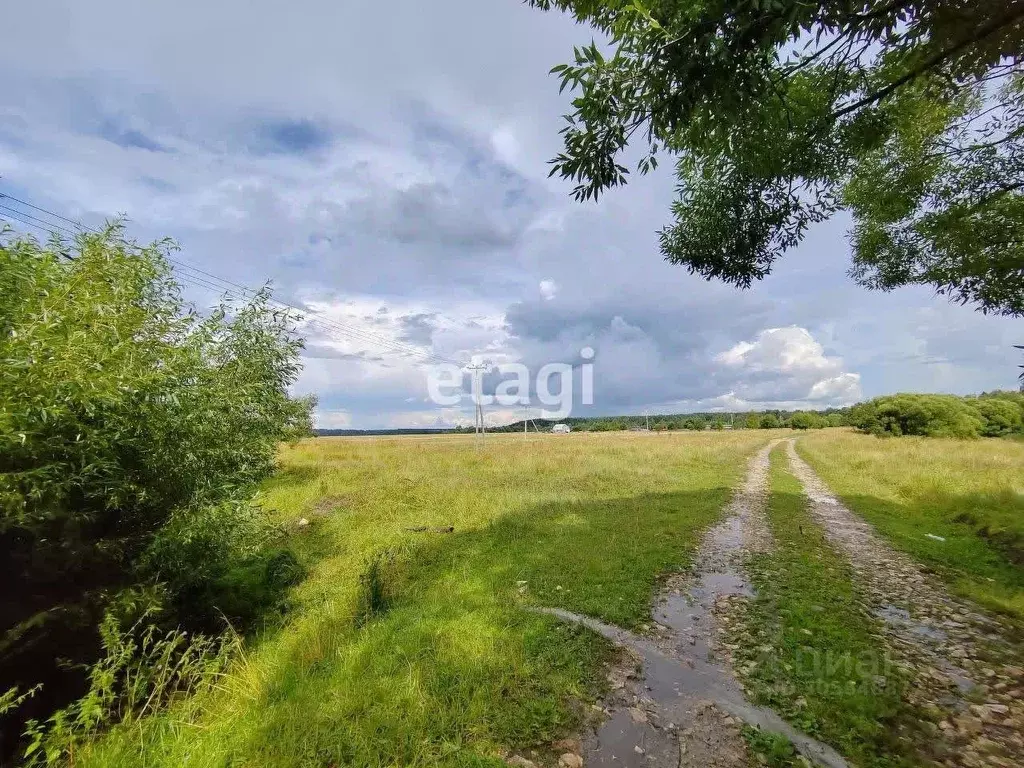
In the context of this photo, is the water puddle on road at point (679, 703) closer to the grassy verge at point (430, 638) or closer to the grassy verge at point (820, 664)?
the grassy verge at point (820, 664)

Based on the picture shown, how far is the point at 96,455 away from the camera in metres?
4.91

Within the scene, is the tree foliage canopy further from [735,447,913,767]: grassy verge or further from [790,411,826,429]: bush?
[790,411,826,429]: bush

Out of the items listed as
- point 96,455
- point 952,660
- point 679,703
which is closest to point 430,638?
point 679,703

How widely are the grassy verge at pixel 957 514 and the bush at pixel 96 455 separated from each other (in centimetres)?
1191

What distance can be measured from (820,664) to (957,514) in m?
10.7

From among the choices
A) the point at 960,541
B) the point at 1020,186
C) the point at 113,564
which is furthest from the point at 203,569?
the point at 960,541

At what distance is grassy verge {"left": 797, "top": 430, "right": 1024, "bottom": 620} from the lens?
7.66m

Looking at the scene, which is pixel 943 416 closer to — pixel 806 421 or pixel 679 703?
pixel 679 703

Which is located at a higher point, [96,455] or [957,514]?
[96,455]

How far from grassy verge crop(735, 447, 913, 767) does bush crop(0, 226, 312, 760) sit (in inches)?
287

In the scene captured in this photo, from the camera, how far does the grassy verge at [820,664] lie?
155 inches

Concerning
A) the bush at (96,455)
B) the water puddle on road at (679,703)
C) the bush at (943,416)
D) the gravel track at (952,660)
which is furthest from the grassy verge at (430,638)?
the bush at (943,416)

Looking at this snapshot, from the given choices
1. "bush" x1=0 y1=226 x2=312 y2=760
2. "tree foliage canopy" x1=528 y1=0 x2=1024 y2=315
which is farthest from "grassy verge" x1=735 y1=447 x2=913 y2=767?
"bush" x1=0 y1=226 x2=312 y2=760

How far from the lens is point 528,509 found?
14.1 m
